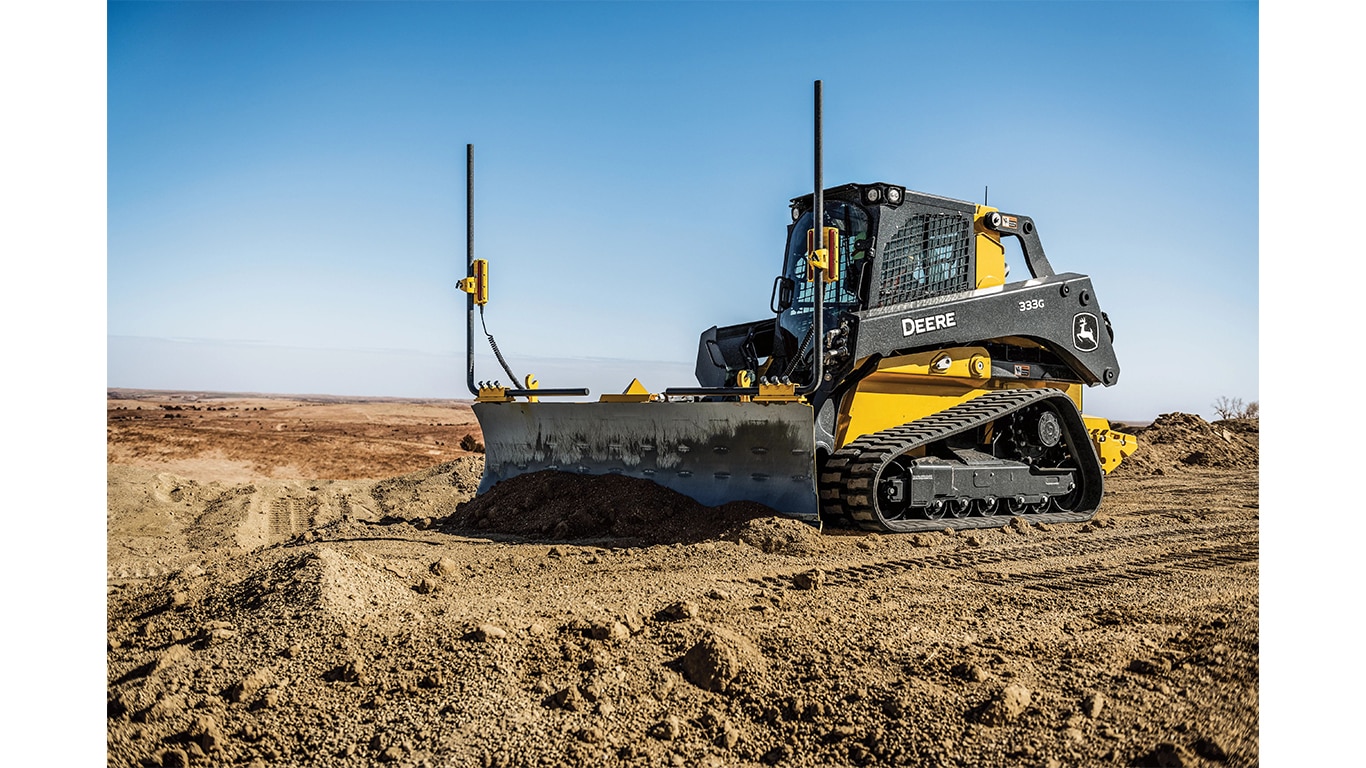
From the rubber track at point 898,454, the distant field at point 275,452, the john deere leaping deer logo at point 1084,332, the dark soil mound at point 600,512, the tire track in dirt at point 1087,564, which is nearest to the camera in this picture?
the tire track in dirt at point 1087,564

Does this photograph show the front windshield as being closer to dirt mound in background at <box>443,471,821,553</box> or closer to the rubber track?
the rubber track

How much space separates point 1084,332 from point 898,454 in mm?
3152

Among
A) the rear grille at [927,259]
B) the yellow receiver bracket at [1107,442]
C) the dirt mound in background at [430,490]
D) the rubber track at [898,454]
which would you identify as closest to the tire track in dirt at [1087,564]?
the rubber track at [898,454]

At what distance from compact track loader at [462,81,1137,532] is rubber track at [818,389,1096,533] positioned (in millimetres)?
18

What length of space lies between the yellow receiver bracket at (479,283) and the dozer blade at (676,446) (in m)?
1.04

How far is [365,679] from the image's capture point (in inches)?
149

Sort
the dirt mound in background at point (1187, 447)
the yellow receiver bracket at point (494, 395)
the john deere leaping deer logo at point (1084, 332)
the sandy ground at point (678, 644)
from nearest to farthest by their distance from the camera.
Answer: the sandy ground at point (678, 644), the yellow receiver bracket at point (494, 395), the john deere leaping deer logo at point (1084, 332), the dirt mound in background at point (1187, 447)

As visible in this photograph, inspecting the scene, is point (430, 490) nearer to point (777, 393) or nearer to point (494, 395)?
point (494, 395)

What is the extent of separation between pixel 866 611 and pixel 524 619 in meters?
1.67

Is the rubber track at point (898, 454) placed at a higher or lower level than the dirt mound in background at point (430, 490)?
higher

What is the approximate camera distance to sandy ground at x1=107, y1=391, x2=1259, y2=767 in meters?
3.22

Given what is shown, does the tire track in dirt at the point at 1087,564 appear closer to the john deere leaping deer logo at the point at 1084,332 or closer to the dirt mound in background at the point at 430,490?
the john deere leaping deer logo at the point at 1084,332

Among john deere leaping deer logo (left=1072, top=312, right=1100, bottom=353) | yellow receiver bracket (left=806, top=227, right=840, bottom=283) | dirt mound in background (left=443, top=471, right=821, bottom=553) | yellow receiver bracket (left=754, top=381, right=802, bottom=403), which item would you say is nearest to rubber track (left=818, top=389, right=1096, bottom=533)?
dirt mound in background (left=443, top=471, right=821, bottom=553)

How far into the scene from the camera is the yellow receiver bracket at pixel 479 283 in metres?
8.76
